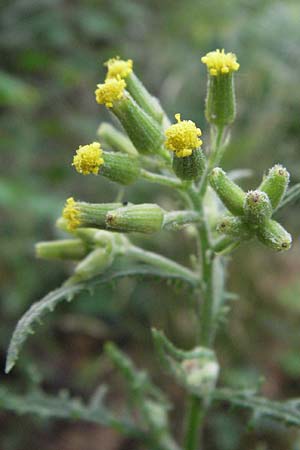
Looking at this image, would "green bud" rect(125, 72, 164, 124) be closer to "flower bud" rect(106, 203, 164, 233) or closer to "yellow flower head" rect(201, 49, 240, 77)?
"yellow flower head" rect(201, 49, 240, 77)

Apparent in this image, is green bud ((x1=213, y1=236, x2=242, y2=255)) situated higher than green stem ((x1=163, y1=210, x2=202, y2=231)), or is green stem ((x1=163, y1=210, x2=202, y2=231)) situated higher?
green stem ((x1=163, y1=210, x2=202, y2=231))

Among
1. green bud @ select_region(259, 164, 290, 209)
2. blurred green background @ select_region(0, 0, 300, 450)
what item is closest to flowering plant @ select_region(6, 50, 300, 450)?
green bud @ select_region(259, 164, 290, 209)

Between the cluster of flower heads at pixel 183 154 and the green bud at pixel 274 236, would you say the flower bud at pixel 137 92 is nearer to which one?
the cluster of flower heads at pixel 183 154

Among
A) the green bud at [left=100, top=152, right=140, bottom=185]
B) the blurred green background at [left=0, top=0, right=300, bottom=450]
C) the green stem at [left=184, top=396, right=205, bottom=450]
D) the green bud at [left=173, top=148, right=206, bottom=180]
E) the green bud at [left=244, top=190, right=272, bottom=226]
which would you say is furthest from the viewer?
the blurred green background at [left=0, top=0, right=300, bottom=450]

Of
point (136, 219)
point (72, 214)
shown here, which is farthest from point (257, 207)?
point (72, 214)

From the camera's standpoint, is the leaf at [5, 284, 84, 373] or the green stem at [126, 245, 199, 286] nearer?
the leaf at [5, 284, 84, 373]

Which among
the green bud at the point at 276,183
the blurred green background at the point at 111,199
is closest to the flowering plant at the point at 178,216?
the green bud at the point at 276,183

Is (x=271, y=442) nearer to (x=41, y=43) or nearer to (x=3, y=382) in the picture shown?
(x=3, y=382)
